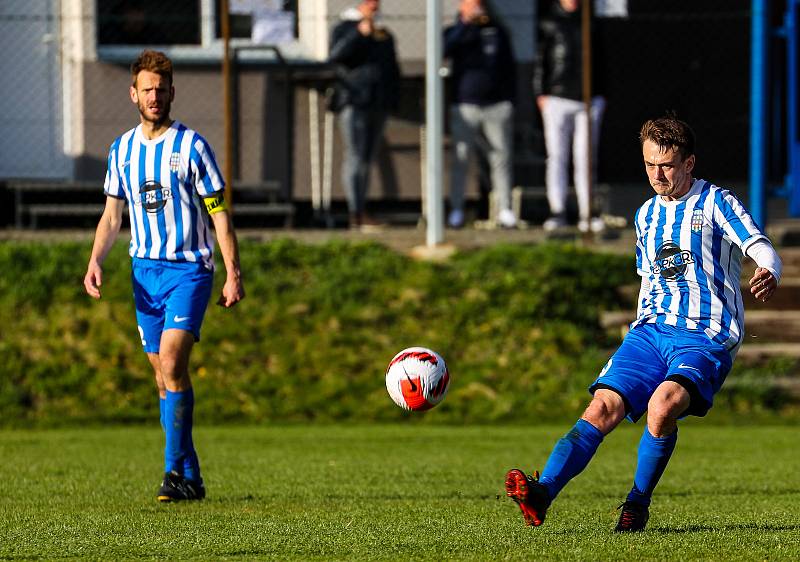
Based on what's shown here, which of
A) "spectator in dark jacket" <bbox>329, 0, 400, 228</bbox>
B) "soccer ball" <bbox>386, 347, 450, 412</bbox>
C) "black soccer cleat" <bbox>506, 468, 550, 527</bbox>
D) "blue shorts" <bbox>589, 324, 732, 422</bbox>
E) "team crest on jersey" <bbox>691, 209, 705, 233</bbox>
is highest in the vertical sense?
"spectator in dark jacket" <bbox>329, 0, 400, 228</bbox>

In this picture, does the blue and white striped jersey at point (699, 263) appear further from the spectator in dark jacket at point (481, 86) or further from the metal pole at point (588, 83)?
the spectator in dark jacket at point (481, 86)

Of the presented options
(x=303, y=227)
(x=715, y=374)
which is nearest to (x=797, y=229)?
(x=303, y=227)

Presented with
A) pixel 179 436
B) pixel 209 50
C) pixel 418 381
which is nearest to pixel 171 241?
pixel 179 436

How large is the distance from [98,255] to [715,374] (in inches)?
137

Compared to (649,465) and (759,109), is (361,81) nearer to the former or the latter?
(759,109)

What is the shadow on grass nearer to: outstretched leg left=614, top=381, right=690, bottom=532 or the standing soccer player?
outstretched leg left=614, top=381, right=690, bottom=532

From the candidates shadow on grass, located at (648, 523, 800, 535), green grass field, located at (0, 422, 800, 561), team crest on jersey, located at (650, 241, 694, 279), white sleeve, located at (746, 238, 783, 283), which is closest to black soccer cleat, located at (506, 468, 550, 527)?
green grass field, located at (0, 422, 800, 561)

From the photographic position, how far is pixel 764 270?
6.23 metres

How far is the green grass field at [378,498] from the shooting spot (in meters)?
6.04

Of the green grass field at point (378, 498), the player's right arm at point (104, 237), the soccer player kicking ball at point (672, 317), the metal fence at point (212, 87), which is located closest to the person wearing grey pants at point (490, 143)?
the metal fence at point (212, 87)

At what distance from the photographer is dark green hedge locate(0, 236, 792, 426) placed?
1352 centimetres

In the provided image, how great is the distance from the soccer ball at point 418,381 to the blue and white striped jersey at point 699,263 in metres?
1.09

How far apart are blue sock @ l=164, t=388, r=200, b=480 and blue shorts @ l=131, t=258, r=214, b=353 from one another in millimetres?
328

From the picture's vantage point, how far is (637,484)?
6520 mm
